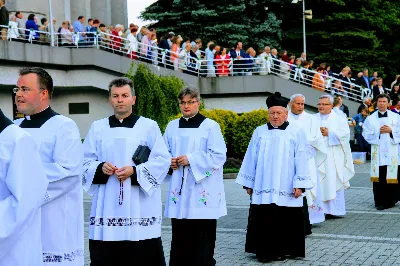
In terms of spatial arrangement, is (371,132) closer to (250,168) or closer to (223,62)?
(250,168)

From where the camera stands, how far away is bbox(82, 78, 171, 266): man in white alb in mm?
6539

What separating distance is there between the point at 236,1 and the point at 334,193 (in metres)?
25.2

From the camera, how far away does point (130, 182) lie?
6562 millimetres

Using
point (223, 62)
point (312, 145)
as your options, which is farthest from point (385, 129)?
point (223, 62)

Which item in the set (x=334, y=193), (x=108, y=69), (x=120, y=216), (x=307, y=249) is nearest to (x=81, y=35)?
(x=108, y=69)

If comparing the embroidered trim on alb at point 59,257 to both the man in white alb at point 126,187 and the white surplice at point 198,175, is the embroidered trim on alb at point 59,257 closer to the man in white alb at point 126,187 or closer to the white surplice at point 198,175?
the man in white alb at point 126,187

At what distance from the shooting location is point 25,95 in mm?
5250

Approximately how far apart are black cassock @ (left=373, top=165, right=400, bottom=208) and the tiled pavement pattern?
7.3 inches

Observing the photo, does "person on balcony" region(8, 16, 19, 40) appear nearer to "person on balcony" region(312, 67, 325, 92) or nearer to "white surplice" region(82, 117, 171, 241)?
"person on balcony" region(312, 67, 325, 92)

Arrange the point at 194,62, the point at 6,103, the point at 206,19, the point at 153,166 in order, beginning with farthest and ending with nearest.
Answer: the point at 206,19 → the point at 194,62 → the point at 6,103 → the point at 153,166

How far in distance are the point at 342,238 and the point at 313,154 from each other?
1.73 m

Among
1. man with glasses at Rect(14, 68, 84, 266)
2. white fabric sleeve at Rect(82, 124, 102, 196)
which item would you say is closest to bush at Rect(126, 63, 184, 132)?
white fabric sleeve at Rect(82, 124, 102, 196)

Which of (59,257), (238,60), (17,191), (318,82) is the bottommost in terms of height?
(59,257)

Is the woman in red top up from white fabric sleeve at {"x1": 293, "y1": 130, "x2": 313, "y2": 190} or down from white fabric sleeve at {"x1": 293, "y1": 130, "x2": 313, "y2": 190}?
up
